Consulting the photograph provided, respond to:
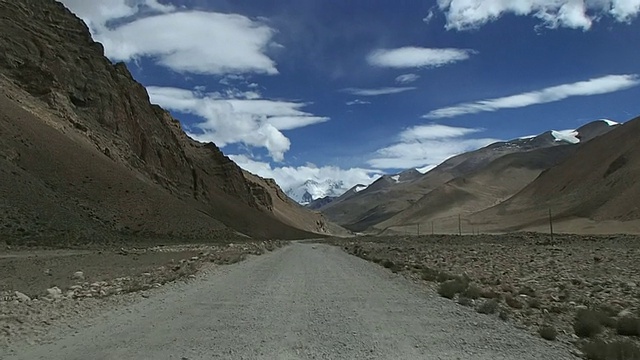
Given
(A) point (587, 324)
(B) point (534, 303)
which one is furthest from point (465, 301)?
(A) point (587, 324)

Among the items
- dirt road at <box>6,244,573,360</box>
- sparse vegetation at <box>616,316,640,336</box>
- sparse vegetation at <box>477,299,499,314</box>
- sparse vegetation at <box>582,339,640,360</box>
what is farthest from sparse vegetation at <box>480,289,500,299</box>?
sparse vegetation at <box>582,339,640,360</box>

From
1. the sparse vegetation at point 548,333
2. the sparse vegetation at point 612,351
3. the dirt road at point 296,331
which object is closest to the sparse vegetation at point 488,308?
the dirt road at point 296,331

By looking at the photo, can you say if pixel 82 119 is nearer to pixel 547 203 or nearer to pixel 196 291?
pixel 196 291

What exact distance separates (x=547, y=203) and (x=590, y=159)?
64.1 ft

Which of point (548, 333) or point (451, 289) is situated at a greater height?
point (451, 289)

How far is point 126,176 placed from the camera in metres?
86.3

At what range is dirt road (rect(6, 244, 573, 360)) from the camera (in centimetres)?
990

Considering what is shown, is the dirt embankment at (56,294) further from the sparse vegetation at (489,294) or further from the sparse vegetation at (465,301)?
the sparse vegetation at (489,294)

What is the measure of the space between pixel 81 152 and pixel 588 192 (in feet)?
347

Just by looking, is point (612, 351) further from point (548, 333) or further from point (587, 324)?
point (587, 324)

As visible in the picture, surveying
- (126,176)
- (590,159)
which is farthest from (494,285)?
(590,159)

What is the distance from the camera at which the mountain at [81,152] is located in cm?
6231

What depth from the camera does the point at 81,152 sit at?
7994cm

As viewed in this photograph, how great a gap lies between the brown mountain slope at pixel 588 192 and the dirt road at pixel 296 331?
93450mm
